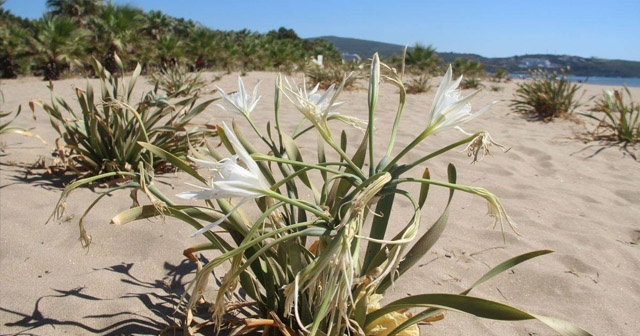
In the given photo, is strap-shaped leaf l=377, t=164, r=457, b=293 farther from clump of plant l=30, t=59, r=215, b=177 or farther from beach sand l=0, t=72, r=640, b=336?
clump of plant l=30, t=59, r=215, b=177

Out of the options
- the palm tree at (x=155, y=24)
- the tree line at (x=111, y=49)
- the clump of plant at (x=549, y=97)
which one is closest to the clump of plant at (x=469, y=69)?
the tree line at (x=111, y=49)

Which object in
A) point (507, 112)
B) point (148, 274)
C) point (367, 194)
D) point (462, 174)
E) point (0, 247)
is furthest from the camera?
point (507, 112)

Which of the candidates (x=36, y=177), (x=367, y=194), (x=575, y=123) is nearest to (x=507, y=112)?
(x=575, y=123)

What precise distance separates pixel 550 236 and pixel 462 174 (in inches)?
45.1

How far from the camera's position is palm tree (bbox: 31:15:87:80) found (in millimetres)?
15008

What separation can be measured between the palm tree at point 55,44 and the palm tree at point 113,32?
3.67 feet

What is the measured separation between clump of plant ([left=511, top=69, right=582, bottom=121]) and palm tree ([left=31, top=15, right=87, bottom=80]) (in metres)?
13.6

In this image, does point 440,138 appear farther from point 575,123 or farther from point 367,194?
point 367,194

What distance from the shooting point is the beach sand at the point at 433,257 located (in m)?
1.64

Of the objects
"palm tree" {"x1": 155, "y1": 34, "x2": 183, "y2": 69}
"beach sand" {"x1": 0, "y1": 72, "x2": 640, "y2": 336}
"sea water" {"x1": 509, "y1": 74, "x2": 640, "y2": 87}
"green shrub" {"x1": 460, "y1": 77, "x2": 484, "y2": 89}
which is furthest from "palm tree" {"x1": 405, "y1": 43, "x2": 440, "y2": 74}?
"beach sand" {"x1": 0, "y1": 72, "x2": 640, "y2": 336}

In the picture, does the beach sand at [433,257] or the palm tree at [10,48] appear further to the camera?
the palm tree at [10,48]

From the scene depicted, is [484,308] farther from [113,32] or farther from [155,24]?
[155,24]

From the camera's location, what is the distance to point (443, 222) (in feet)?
4.18

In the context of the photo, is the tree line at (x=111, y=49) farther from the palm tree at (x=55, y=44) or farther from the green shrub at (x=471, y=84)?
the green shrub at (x=471, y=84)
